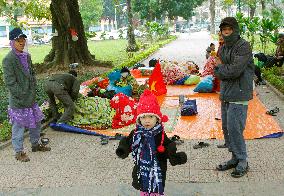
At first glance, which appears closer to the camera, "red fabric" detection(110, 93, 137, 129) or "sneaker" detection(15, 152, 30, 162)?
"sneaker" detection(15, 152, 30, 162)

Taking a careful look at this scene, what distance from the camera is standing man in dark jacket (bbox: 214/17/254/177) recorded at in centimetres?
499

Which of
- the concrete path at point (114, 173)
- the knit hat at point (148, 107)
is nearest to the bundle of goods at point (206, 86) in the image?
the concrete path at point (114, 173)

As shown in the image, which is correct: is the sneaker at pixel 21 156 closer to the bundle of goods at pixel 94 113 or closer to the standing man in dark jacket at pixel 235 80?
the bundle of goods at pixel 94 113

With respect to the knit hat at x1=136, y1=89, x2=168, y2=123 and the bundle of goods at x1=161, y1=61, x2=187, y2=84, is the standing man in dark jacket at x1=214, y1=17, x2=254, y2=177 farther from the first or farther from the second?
the bundle of goods at x1=161, y1=61, x2=187, y2=84

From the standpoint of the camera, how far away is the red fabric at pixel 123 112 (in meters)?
8.28

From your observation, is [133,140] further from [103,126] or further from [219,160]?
[103,126]

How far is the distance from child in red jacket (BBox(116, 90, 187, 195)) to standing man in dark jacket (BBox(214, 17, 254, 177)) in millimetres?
1530

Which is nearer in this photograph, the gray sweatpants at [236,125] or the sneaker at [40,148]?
the gray sweatpants at [236,125]

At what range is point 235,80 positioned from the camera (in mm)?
5102

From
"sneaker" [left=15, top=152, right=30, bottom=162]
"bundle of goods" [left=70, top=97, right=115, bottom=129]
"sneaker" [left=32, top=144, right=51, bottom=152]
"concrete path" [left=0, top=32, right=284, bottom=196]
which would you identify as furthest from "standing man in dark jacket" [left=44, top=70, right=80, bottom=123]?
"sneaker" [left=15, top=152, right=30, bottom=162]

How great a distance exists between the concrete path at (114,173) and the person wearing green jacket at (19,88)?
1.54 ft

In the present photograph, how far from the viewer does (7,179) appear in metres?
5.64

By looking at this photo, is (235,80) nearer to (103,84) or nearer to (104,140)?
(104,140)

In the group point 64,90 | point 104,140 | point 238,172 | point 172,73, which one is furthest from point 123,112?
point 172,73
